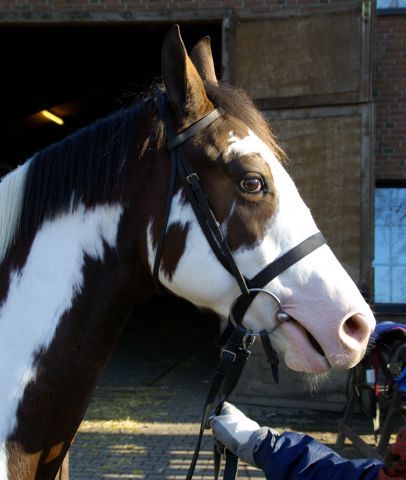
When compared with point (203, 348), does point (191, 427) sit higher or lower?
higher

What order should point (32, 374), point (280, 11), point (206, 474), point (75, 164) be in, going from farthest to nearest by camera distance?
point (280, 11) < point (206, 474) < point (75, 164) < point (32, 374)

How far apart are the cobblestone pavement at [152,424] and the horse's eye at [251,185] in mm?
3324

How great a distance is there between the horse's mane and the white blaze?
0.05 m

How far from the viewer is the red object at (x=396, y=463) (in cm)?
127

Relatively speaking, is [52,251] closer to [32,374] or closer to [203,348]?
[32,374]

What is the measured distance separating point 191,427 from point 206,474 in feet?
3.51

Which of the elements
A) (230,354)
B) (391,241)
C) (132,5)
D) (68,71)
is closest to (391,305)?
(391,241)

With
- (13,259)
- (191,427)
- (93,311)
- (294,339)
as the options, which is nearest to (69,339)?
(93,311)

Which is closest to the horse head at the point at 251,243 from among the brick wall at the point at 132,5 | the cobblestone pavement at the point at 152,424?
the cobblestone pavement at the point at 152,424

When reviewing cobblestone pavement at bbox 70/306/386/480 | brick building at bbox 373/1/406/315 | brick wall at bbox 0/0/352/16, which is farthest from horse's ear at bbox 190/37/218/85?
brick building at bbox 373/1/406/315

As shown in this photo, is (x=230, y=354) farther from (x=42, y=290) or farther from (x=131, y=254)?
(x=42, y=290)

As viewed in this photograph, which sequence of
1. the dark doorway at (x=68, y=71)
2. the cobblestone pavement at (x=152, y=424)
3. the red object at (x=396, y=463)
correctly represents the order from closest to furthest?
the red object at (x=396, y=463) → the cobblestone pavement at (x=152, y=424) → the dark doorway at (x=68, y=71)

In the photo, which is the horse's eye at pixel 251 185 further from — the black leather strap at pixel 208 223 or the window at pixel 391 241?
the window at pixel 391 241

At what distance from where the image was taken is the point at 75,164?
1695mm
